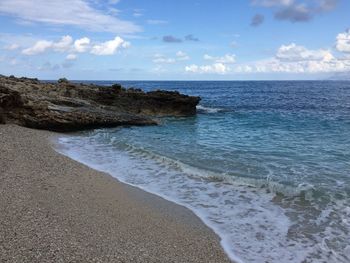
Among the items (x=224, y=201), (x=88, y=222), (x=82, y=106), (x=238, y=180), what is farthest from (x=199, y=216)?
(x=82, y=106)

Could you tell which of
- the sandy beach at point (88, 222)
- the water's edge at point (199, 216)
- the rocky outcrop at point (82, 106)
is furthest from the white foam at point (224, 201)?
the rocky outcrop at point (82, 106)

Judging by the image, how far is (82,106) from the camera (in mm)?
26516

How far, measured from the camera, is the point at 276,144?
20875 mm

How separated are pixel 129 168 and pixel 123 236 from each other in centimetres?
698

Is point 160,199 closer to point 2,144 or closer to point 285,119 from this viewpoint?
point 2,144

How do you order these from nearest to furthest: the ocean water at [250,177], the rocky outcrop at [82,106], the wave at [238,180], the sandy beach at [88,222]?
the sandy beach at [88,222] < the ocean water at [250,177] < the wave at [238,180] < the rocky outcrop at [82,106]

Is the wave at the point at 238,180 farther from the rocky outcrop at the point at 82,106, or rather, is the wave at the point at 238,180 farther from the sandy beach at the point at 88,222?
the rocky outcrop at the point at 82,106

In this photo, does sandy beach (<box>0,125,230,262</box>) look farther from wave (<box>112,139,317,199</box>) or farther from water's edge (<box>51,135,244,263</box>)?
wave (<box>112,139,317,199</box>)

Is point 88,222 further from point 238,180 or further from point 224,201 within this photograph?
point 238,180

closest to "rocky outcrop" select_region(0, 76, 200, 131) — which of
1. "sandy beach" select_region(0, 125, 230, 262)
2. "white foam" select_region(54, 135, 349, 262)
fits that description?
"white foam" select_region(54, 135, 349, 262)

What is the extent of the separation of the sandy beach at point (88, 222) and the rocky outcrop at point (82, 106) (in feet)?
30.9

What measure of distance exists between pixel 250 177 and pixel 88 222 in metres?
6.60

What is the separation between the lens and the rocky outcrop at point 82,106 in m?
22.6

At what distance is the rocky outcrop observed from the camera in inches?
888
